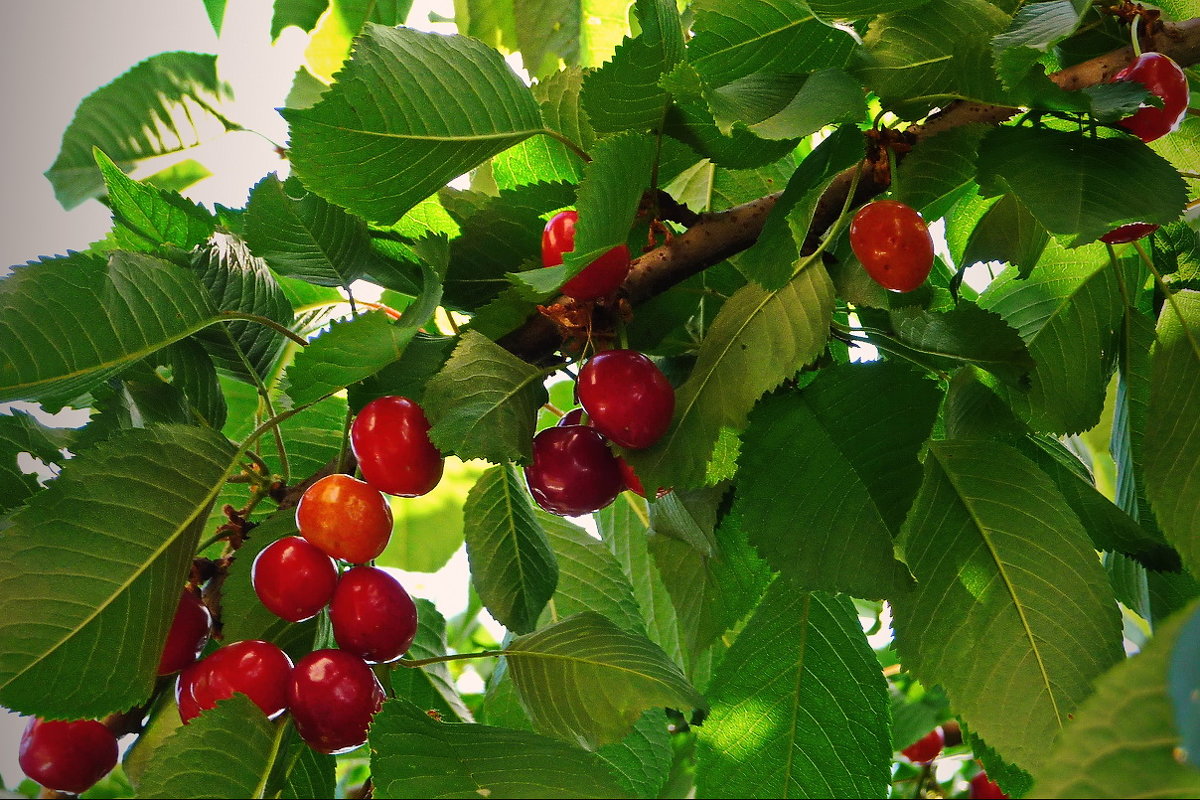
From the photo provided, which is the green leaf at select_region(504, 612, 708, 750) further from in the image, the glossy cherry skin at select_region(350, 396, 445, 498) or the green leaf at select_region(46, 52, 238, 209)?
the green leaf at select_region(46, 52, 238, 209)

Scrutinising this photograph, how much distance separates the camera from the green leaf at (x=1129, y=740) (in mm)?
187

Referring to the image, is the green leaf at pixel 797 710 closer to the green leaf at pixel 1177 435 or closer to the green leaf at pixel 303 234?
the green leaf at pixel 1177 435

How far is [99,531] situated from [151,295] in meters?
0.11

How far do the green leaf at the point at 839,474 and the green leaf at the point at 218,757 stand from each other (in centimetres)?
21

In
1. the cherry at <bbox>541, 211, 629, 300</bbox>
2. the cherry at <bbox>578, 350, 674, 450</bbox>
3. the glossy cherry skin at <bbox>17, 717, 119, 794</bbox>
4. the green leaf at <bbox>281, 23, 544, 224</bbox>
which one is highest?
the green leaf at <bbox>281, 23, 544, 224</bbox>

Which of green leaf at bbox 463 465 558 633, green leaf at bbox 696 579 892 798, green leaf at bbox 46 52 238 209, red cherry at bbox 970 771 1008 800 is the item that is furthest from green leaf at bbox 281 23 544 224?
red cherry at bbox 970 771 1008 800

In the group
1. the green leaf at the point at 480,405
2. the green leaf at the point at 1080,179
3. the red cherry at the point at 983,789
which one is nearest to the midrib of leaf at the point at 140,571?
the green leaf at the point at 480,405

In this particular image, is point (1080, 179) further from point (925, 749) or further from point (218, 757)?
point (925, 749)

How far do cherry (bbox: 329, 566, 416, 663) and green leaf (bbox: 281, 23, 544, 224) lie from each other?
0.15 m

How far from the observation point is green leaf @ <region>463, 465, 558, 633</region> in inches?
18.3

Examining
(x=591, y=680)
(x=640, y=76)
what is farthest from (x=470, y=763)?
(x=640, y=76)

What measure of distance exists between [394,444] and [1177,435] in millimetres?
324

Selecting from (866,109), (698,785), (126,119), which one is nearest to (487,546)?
(698,785)

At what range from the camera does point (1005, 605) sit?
39 cm
